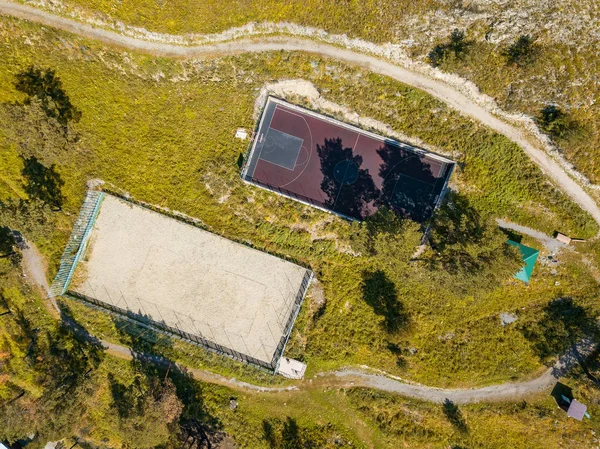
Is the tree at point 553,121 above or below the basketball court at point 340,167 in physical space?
above

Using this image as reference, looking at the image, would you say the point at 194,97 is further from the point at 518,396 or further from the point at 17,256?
the point at 518,396

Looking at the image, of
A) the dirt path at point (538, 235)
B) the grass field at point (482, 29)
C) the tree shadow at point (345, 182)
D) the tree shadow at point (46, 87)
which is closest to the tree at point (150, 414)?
the tree shadow at point (345, 182)

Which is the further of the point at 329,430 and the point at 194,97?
the point at 329,430

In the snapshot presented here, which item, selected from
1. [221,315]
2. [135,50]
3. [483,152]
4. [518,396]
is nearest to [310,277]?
[221,315]

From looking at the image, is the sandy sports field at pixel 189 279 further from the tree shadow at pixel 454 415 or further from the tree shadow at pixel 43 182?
the tree shadow at pixel 454 415

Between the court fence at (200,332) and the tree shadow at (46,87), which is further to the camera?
the court fence at (200,332)
